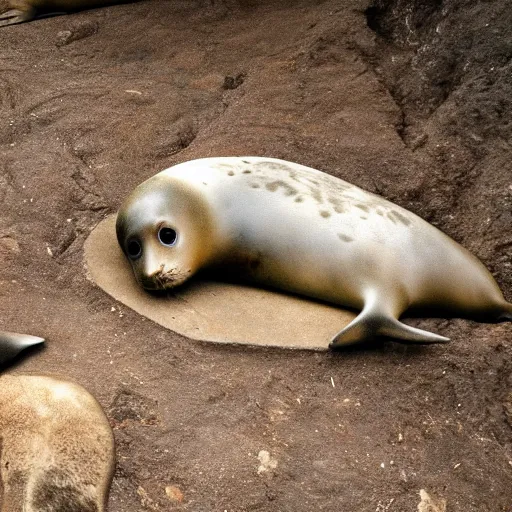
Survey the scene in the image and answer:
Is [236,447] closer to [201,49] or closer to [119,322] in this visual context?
[119,322]

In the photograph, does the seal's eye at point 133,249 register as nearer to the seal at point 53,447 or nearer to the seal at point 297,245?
the seal at point 297,245

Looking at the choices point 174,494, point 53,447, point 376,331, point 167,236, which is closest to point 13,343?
point 53,447

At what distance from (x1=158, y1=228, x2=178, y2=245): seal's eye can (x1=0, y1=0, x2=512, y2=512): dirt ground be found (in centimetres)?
33

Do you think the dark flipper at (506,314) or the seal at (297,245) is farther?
the dark flipper at (506,314)

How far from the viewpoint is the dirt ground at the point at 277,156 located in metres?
3.20

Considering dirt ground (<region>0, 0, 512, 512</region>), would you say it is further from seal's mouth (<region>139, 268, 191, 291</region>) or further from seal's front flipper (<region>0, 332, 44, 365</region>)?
seal's mouth (<region>139, 268, 191, 291</region>)

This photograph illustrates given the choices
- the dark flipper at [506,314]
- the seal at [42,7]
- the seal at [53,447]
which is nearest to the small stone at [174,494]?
the seal at [53,447]

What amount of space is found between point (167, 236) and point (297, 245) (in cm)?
55

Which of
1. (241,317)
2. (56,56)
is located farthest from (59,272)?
(56,56)

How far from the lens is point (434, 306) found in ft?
13.4

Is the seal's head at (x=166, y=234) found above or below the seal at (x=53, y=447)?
above

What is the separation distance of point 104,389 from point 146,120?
2.34m

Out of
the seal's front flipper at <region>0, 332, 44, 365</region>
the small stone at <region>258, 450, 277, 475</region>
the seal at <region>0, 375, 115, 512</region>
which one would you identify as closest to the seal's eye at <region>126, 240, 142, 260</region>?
the seal's front flipper at <region>0, 332, 44, 365</region>

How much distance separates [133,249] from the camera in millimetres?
4047
